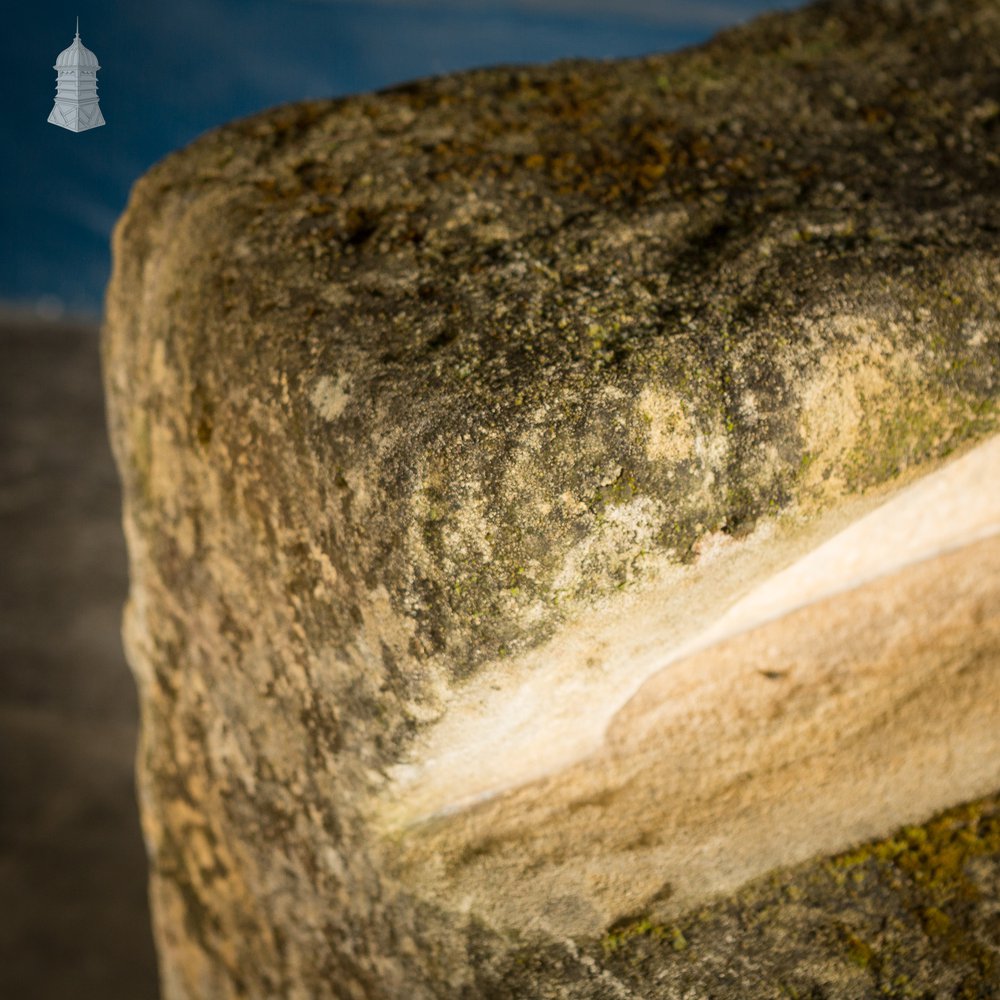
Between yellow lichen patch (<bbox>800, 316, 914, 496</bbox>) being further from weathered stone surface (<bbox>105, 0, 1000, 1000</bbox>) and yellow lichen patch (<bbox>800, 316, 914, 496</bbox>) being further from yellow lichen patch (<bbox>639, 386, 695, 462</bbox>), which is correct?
yellow lichen patch (<bbox>639, 386, 695, 462</bbox>)

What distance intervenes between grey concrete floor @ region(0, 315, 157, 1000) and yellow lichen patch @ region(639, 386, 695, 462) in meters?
2.62

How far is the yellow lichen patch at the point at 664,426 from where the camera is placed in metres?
0.76

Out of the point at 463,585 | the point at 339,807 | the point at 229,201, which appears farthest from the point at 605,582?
the point at 229,201

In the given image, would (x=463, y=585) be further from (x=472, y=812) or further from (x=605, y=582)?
(x=472, y=812)

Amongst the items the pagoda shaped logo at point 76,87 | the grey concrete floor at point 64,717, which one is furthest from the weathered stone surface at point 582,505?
the grey concrete floor at point 64,717

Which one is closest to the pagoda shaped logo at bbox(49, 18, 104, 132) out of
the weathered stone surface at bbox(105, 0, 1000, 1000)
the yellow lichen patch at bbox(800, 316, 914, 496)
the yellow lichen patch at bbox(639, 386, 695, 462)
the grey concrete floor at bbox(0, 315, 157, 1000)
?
the weathered stone surface at bbox(105, 0, 1000, 1000)

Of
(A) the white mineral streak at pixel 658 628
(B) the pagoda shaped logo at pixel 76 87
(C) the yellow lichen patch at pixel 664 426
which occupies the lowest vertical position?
(A) the white mineral streak at pixel 658 628

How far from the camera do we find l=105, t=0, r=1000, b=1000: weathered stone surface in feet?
2.55

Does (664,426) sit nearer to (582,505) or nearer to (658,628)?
(582,505)

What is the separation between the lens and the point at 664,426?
29.9 inches

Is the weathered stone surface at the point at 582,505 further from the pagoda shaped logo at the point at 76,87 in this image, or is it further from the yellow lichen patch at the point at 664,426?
the pagoda shaped logo at the point at 76,87

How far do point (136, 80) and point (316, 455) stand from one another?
0.61 metres

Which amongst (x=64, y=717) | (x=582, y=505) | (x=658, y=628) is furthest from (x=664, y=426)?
(x=64, y=717)

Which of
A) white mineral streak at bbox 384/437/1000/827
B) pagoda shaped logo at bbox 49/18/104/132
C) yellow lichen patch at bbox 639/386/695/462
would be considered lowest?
white mineral streak at bbox 384/437/1000/827
